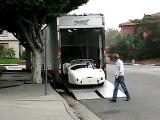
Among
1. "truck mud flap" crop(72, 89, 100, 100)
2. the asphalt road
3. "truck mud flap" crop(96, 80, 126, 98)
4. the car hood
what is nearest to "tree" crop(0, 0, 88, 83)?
the car hood

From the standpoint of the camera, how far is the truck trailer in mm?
19812

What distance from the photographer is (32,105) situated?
1377 cm

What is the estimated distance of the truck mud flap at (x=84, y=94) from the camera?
1682 centimetres

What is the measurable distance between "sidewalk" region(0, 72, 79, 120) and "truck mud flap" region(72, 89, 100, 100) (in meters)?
0.90

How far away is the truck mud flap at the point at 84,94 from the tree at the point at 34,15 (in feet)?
11.6

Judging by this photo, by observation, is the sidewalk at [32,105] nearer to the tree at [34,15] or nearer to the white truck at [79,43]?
the white truck at [79,43]

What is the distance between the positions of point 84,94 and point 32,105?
3863 millimetres

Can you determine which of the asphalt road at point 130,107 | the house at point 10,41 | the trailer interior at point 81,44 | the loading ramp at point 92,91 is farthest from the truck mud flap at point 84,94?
the house at point 10,41

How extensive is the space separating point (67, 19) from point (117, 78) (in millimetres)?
5102

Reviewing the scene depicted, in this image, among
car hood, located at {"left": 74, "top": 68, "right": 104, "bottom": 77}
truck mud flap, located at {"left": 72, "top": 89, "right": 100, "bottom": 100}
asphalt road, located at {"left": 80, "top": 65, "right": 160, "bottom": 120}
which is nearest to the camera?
asphalt road, located at {"left": 80, "top": 65, "right": 160, "bottom": 120}

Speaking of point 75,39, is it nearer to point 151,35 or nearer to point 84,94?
point 84,94

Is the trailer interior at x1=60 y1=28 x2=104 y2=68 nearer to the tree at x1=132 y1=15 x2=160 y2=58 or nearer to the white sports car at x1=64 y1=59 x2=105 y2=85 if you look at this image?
the white sports car at x1=64 y1=59 x2=105 y2=85

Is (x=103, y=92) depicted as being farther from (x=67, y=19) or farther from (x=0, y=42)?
(x=0, y=42)

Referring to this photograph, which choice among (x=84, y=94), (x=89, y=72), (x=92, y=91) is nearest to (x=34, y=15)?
(x=89, y=72)
